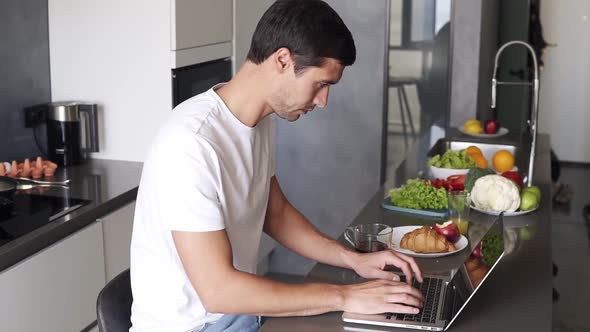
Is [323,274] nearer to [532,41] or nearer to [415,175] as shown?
[415,175]

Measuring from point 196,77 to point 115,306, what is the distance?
1677mm

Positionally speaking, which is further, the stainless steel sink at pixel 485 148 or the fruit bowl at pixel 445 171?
the stainless steel sink at pixel 485 148

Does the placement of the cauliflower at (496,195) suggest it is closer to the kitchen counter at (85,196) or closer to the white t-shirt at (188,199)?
the white t-shirt at (188,199)

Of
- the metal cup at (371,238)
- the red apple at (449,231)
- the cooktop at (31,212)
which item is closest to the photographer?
the metal cup at (371,238)

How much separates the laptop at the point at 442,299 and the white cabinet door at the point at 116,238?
46.4 inches

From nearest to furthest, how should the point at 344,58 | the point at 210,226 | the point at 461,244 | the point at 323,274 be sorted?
the point at 210,226, the point at 344,58, the point at 323,274, the point at 461,244

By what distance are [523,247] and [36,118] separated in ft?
6.25

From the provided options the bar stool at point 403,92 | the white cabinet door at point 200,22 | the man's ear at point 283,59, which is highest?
the white cabinet door at point 200,22

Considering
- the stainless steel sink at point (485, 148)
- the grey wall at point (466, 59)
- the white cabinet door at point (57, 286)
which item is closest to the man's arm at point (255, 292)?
the white cabinet door at point (57, 286)

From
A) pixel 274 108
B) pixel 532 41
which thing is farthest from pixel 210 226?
pixel 532 41

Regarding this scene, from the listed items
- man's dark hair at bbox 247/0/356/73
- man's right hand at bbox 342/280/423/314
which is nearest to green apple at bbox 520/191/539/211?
man's right hand at bbox 342/280/423/314

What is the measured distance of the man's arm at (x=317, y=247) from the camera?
73.4 inches

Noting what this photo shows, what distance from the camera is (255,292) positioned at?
5.31 feet

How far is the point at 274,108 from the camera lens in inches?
70.8
